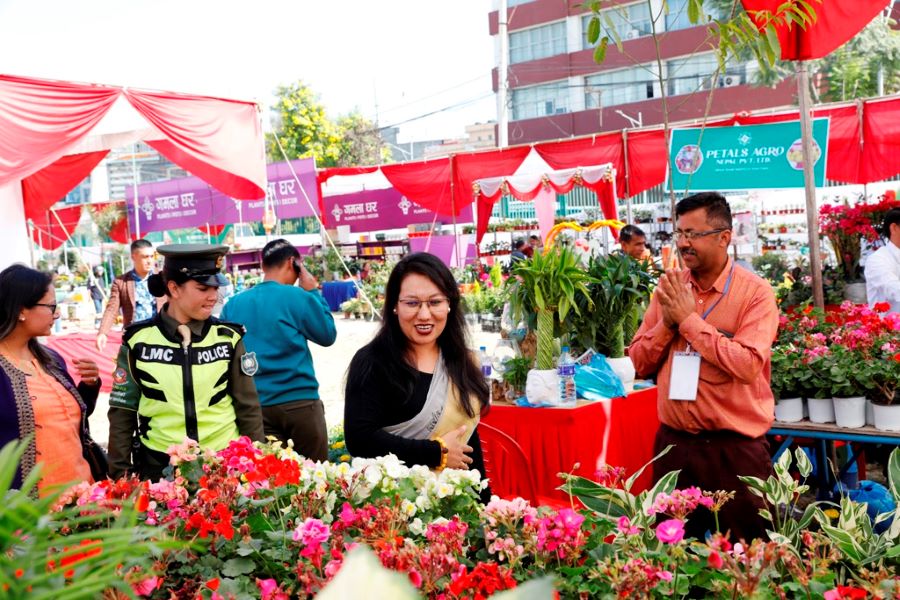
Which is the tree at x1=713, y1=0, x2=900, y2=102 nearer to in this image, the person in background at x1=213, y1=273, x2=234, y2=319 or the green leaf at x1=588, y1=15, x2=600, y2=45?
the person in background at x1=213, y1=273, x2=234, y2=319

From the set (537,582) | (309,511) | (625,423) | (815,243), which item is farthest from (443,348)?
(815,243)

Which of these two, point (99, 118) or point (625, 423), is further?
point (99, 118)

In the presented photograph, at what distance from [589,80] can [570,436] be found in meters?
31.8

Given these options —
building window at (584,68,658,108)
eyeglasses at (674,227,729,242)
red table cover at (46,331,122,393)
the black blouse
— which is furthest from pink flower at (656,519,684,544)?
building window at (584,68,658,108)

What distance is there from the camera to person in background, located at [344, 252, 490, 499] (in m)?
2.57

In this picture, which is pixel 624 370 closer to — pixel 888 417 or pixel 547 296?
pixel 547 296

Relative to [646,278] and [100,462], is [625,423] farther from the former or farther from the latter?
[100,462]

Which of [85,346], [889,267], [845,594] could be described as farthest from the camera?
[85,346]

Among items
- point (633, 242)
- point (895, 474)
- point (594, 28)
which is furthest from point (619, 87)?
point (895, 474)

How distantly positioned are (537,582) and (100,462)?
9.96 feet

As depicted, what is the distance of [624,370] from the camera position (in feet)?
14.9

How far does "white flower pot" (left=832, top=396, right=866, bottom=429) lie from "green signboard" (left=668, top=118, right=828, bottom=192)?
1.65 metres

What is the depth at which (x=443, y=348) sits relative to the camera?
2.78 meters

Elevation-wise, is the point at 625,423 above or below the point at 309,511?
below
